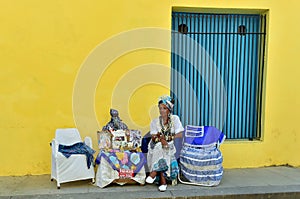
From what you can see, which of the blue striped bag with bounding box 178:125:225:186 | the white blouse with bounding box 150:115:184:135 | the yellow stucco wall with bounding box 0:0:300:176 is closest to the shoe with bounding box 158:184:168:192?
the blue striped bag with bounding box 178:125:225:186

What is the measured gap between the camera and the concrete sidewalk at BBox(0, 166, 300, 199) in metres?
4.08

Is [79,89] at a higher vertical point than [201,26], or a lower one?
lower

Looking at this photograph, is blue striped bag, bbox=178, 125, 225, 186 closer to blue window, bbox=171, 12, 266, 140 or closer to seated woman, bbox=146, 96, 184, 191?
seated woman, bbox=146, 96, 184, 191

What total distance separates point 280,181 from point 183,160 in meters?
1.50

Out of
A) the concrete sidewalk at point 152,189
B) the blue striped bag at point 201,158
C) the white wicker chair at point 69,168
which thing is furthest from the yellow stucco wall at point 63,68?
the blue striped bag at point 201,158

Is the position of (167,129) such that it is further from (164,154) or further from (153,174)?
(153,174)

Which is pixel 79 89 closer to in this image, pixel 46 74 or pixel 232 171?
pixel 46 74

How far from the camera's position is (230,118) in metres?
5.41

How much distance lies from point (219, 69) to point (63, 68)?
2.61 metres

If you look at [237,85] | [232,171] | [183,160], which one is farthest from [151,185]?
[237,85]

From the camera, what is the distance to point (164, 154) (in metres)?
4.44

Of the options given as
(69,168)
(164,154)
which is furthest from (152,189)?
(69,168)

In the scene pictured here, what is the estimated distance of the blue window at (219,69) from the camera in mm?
5223

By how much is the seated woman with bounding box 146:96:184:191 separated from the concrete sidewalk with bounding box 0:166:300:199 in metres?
0.20
